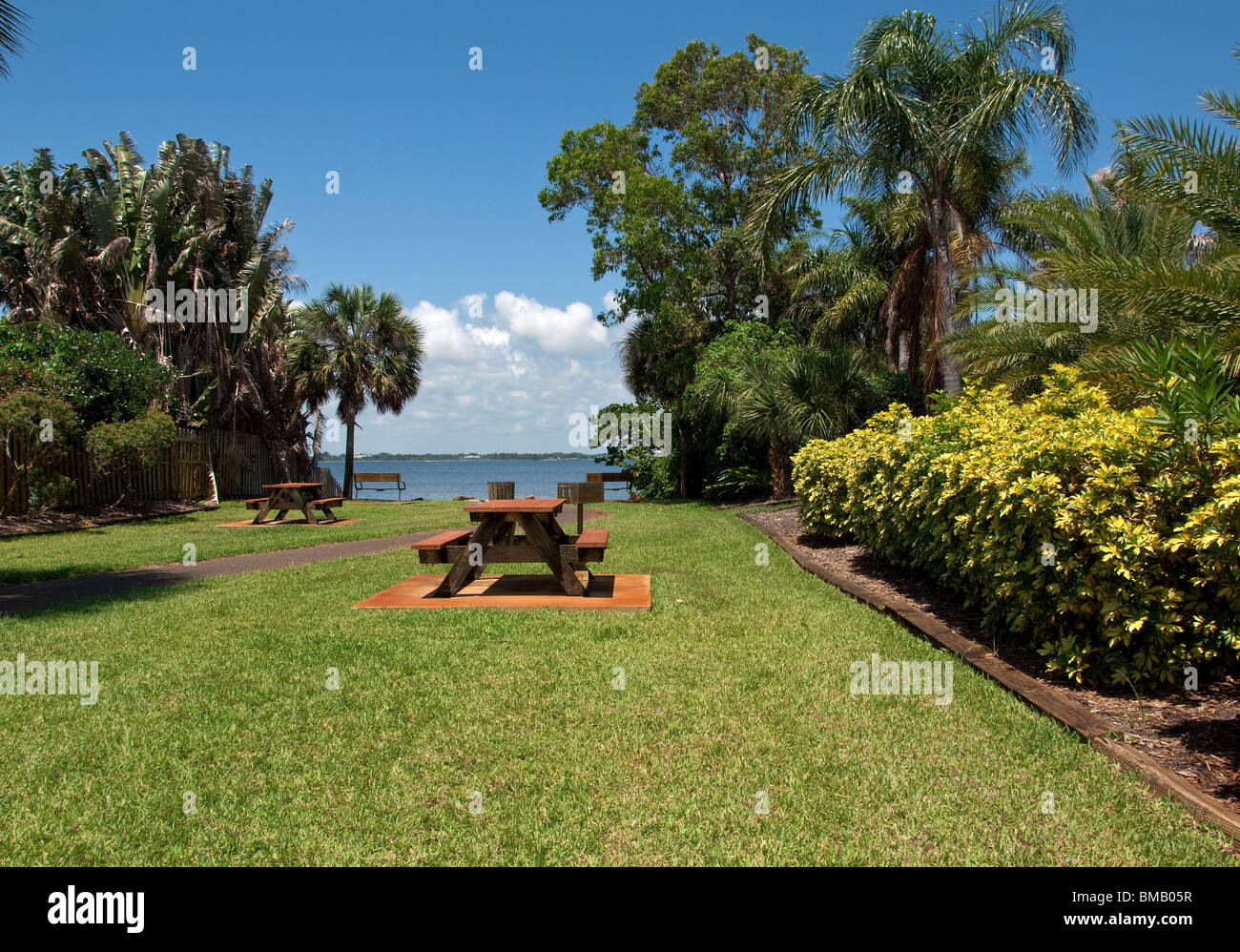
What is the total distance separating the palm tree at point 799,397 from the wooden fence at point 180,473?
13.5 metres

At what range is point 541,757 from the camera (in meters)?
3.49

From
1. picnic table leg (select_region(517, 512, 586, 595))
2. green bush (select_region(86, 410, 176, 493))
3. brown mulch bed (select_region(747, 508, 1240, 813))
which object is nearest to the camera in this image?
brown mulch bed (select_region(747, 508, 1240, 813))

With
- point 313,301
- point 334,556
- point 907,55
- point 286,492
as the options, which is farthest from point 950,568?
point 313,301

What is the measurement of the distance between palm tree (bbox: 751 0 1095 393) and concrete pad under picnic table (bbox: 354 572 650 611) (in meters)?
8.18

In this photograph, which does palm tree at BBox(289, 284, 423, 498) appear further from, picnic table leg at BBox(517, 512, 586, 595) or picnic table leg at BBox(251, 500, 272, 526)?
picnic table leg at BBox(517, 512, 586, 595)

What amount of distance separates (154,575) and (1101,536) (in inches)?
378

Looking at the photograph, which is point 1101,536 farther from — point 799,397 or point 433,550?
point 799,397

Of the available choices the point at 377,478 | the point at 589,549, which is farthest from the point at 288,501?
the point at 377,478

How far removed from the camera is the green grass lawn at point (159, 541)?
988cm

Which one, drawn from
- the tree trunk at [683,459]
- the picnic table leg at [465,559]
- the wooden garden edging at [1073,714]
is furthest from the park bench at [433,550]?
the tree trunk at [683,459]

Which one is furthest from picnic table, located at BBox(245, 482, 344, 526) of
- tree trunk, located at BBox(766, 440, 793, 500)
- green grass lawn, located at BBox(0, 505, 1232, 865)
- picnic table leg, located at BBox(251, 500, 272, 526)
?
tree trunk, located at BBox(766, 440, 793, 500)

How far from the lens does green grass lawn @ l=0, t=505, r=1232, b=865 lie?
2750 mm
